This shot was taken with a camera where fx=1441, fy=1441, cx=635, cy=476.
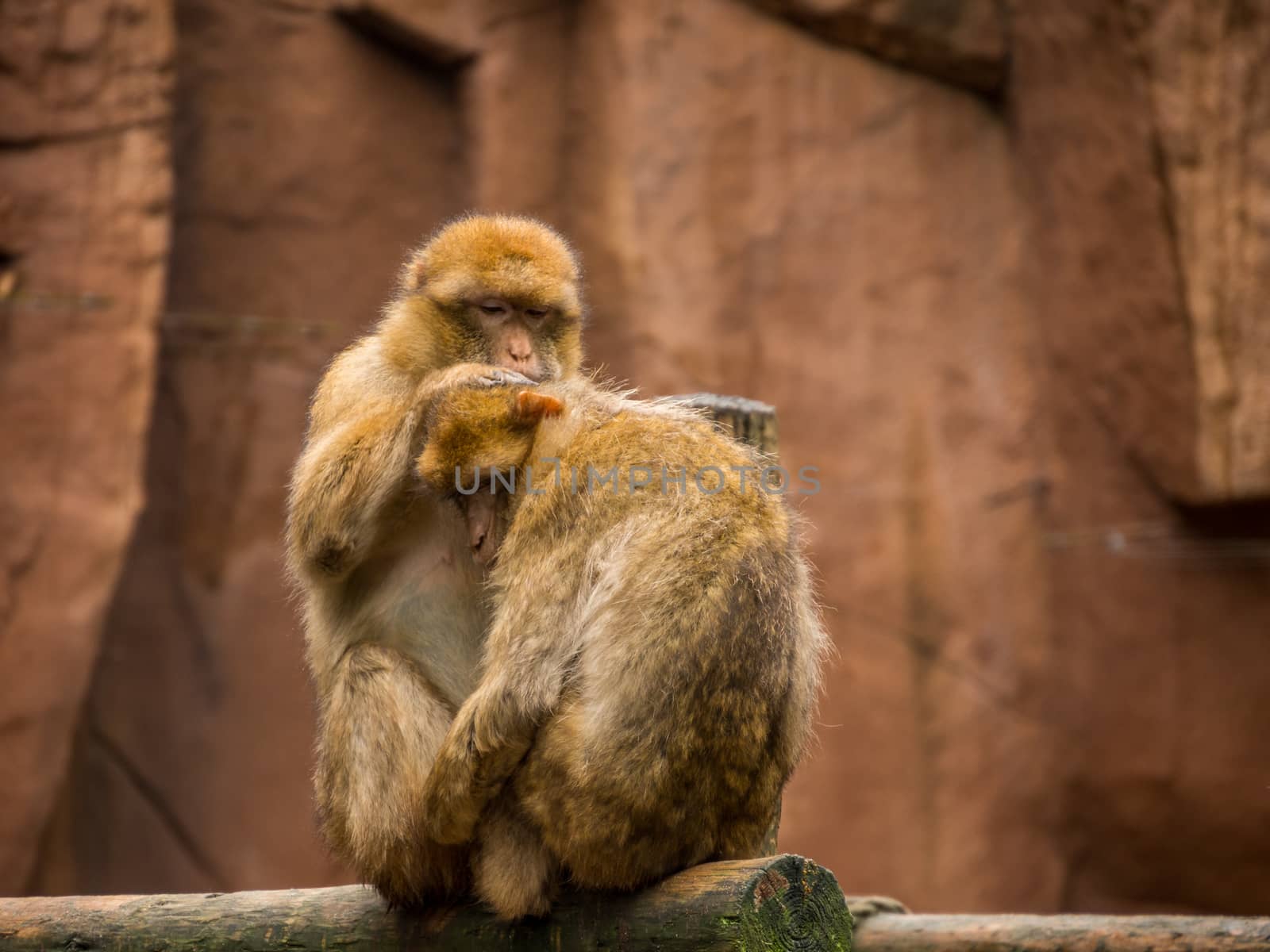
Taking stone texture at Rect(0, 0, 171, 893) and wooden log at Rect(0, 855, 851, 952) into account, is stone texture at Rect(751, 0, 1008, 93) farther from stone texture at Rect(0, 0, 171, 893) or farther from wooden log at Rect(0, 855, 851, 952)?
wooden log at Rect(0, 855, 851, 952)

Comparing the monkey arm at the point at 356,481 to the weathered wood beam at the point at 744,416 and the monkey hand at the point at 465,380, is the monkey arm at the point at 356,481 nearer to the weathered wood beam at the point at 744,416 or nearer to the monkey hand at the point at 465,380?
the monkey hand at the point at 465,380

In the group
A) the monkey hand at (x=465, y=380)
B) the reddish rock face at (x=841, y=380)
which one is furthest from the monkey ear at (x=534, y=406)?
the reddish rock face at (x=841, y=380)

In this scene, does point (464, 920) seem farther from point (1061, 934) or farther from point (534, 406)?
point (1061, 934)

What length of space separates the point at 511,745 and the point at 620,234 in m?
5.69

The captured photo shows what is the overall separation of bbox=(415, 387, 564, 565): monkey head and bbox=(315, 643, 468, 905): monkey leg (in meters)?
0.35

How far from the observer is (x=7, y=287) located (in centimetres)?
712

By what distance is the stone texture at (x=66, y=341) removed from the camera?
7.13 m

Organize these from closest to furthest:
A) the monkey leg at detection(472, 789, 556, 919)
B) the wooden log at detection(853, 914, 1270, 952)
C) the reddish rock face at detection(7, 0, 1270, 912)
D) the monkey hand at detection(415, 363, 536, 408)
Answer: the monkey leg at detection(472, 789, 556, 919), the monkey hand at detection(415, 363, 536, 408), the wooden log at detection(853, 914, 1270, 952), the reddish rock face at detection(7, 0, 1270, 912)

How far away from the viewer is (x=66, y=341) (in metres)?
7.26

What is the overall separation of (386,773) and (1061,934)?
1977 millimetres

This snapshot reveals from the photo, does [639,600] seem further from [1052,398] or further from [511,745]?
[1052,398]

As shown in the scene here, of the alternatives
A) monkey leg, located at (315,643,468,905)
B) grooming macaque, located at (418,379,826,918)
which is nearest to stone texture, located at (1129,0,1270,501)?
grooming macaque, located at (418,379,826,918)

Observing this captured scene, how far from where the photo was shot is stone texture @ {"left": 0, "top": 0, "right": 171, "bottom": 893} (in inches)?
Answer: 281

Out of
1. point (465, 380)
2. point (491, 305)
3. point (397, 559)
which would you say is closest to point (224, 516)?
point (491, 305)
